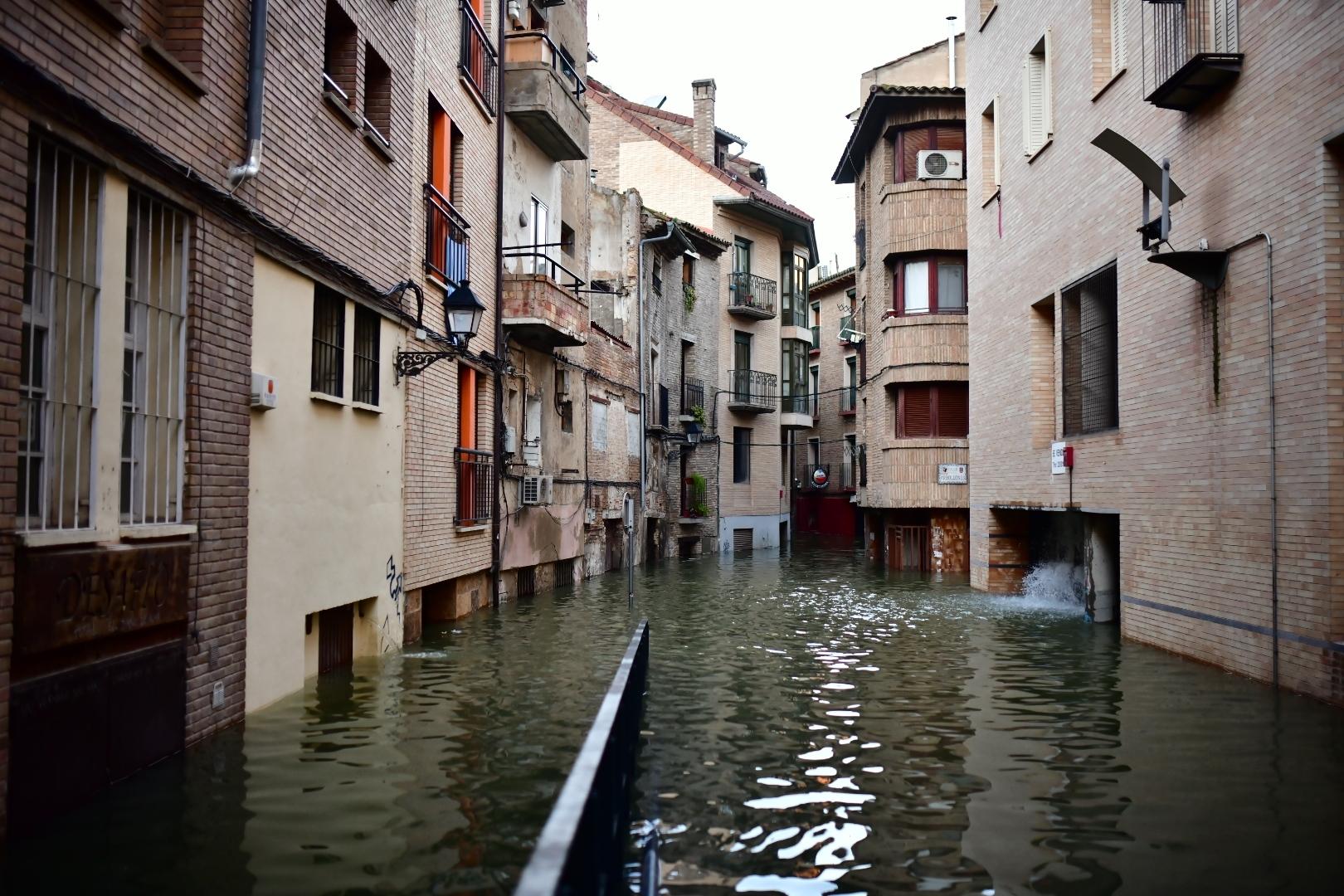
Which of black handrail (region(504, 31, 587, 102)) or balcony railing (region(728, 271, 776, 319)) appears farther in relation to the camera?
balcony railing (region(728, 271, 776, 319))

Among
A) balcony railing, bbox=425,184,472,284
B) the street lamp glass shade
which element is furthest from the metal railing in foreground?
balcony railing, bbox=425,184,472,284

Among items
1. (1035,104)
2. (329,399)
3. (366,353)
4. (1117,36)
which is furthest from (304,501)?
(1035,104)

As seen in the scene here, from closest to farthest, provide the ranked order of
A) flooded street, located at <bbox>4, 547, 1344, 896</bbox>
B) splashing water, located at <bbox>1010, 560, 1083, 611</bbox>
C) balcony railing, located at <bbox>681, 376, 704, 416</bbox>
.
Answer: flooded street, located at <bbox>4, 547, 1344, 896</bbox> → splashing water, located at <bbox>1010, 560, 1083, 611</bbox> → balcony railing, located at <bbox>681, 376, 704, 416</bbox>

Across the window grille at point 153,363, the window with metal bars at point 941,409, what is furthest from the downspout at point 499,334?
the window with metal bars at point 941,409

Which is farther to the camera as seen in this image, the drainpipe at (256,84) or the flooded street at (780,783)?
the drainpipe at (256,84)

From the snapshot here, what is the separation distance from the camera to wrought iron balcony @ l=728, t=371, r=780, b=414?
38.3m

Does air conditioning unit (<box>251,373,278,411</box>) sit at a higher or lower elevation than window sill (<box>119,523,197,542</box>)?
higher

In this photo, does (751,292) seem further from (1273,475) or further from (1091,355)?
(1273,475)

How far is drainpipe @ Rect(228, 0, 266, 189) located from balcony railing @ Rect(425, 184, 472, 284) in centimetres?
540

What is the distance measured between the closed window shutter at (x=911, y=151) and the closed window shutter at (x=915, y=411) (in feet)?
15.9

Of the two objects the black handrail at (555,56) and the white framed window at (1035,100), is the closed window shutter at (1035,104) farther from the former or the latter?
the black handrail at (555,56)

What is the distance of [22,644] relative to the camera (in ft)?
17.9

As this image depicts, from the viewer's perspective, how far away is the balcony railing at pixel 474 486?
15375 millimetres

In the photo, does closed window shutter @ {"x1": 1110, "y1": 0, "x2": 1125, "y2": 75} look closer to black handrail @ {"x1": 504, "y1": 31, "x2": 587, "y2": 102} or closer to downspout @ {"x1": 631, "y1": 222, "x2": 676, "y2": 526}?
black handrail @ {"x1": 504, "y1": 31, "x2": 587, "y2": 102}
